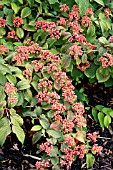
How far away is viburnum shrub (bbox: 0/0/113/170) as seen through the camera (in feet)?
8.16

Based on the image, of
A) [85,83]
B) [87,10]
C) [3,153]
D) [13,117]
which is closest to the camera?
[13,117]

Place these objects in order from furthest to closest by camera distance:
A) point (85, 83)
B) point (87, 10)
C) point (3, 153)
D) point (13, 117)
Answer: point (85, 83) < point (87, 10) < point (3, 153) < point (13, 117)

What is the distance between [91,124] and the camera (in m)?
3.16

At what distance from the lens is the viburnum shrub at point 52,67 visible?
8.16 feet

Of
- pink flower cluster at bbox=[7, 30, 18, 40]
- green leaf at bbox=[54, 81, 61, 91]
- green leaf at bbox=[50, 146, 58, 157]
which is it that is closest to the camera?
green leaf at bbox=[50, 146, 58, 157]

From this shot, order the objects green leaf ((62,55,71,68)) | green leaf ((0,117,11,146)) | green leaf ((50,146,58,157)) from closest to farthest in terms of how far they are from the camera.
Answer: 1. green leaf ((0,117,11,146))
2. green leaf ((50,146,58,157))
3. green leaf ((62,55,71,68))

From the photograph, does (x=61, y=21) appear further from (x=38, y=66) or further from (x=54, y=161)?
(x=54, y=161)

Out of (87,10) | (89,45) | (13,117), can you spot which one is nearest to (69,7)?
(87,10)

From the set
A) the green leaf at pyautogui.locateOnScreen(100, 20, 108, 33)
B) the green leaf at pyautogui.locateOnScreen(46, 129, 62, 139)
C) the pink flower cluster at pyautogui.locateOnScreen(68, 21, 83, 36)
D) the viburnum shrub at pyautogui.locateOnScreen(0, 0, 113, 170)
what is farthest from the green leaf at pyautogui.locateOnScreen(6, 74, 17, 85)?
the green leaf at pyautogui.locateOnScreen(100, 20, 108, 33)

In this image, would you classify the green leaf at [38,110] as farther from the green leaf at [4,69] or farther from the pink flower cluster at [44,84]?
the green leaf at [4,69]

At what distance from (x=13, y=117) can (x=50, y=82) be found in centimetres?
35

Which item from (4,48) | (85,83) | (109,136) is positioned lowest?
(109,136)

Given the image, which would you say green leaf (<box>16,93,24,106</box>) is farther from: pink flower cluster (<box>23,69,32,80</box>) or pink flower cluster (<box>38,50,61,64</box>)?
pink flower cluster (<box>38,50,61,64</box>)

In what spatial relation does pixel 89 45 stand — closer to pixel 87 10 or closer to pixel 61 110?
pixel 87 10
